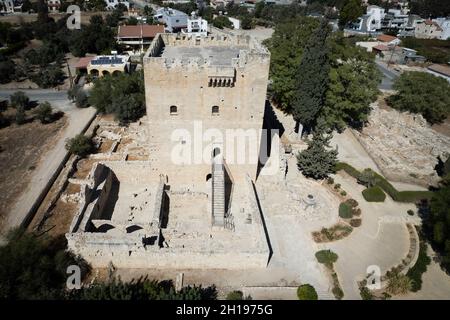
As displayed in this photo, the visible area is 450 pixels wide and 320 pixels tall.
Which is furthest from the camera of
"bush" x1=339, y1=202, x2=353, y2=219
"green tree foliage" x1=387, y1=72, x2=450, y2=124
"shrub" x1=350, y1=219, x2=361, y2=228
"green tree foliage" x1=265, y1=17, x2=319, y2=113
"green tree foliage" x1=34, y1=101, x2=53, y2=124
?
"green tree foliage" x1=387, y1=72, x2=450, y2=124

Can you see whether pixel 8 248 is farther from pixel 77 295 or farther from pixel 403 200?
pixel 403 200

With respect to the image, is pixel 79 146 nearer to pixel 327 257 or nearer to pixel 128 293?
pixel 128 293

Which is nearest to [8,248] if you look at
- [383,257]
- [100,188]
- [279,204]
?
[100,188]

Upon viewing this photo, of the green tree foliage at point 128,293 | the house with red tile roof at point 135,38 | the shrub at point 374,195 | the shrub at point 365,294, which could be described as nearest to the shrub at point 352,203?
the shrub at point 374,195

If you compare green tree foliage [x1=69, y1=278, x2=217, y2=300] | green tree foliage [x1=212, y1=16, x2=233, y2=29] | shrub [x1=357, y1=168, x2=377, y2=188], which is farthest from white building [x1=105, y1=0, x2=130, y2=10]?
green tree foliage [x1=69, y1=278, x2=217, y2=300]

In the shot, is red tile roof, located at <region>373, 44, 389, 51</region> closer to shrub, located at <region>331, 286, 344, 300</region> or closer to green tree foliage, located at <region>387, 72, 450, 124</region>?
green tree foliage, located at <region>387, 72, 450, 124</region>

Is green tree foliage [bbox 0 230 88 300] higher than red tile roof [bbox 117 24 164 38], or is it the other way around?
red tile roof [bbox 117 24 164 38]
